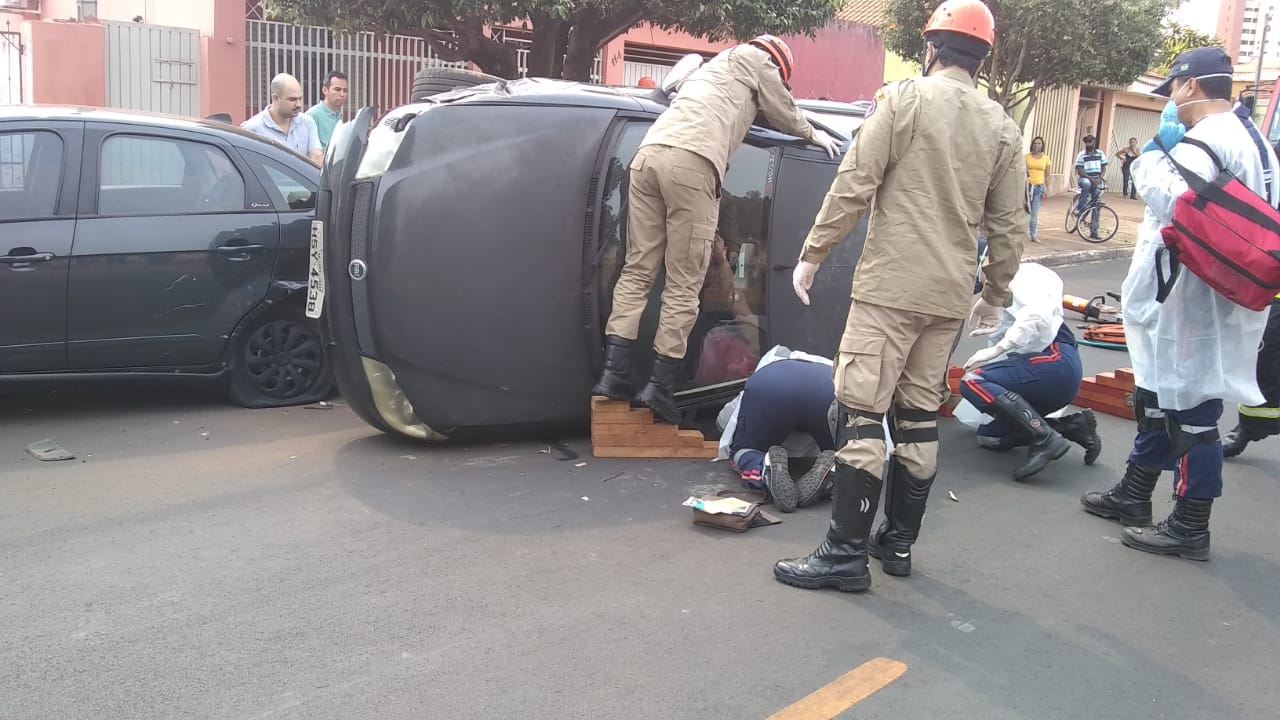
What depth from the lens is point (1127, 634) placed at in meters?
3.46

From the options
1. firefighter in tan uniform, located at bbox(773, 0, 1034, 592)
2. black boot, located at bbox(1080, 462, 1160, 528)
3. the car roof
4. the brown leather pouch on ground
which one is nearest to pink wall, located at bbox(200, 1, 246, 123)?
the car roof

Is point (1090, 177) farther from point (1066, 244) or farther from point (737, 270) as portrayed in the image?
point (737, 270)

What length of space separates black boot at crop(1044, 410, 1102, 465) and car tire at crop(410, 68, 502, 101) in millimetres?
3261

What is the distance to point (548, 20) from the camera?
38.4 ft

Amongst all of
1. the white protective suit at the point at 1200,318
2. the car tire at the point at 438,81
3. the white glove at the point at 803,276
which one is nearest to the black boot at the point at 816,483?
the white glove at the point at 803,276

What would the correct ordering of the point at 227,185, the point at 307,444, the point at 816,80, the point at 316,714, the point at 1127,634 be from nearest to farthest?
the point at 316,714 < the point at 1127,634 < the point at 307,444 < the point at 227,185 < the point at 816,80

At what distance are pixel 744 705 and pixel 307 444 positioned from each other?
3.04m

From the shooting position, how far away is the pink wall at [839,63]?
1884 centimetres

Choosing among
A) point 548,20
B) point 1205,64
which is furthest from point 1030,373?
point 548,20

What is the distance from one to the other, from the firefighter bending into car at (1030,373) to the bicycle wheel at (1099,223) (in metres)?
12.8

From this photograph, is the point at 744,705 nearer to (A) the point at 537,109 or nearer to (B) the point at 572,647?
(B) the point at 572,647

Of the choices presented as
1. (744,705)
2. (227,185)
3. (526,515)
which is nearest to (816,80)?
(227,185)

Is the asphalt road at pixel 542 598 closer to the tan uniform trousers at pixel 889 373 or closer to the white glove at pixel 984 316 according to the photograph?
the tan uniform trousers at pixel 889 373

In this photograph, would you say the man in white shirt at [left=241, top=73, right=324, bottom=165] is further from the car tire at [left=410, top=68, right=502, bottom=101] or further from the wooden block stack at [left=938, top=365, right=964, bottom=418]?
the wooden block stack at [left=938, top=365, right=964, bottom=418]
